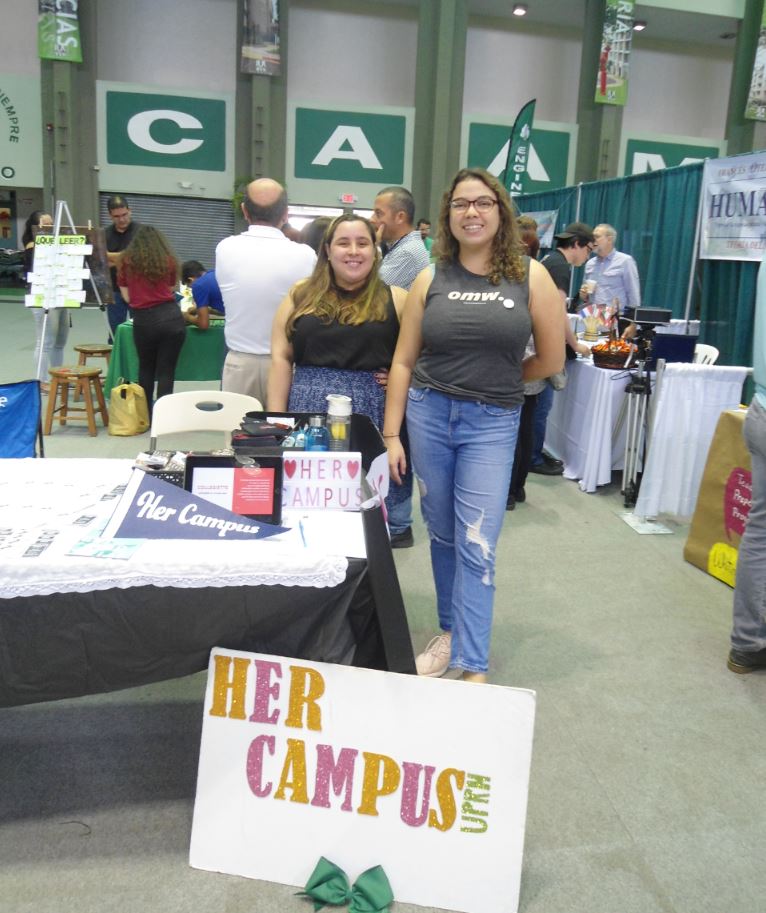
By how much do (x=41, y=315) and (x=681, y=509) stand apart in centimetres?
437

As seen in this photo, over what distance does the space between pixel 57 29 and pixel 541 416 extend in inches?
418

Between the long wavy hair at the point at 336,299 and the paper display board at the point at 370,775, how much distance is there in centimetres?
124

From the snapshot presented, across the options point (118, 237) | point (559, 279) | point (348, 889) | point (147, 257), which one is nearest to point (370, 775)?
point (348, 889)

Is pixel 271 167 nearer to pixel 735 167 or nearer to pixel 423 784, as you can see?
pixel 735 167

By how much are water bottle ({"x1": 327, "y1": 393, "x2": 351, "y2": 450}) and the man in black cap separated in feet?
8.26

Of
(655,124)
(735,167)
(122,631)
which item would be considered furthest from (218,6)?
(122,631)

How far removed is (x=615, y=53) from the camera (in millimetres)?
12617

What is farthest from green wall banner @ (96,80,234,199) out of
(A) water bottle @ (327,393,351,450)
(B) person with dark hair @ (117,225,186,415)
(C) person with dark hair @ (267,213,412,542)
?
(A) water bottle @ (327,393,351,450)

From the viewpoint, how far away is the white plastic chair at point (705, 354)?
4.15 m

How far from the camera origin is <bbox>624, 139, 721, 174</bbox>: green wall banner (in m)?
13.6

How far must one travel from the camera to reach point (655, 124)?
45.9ft

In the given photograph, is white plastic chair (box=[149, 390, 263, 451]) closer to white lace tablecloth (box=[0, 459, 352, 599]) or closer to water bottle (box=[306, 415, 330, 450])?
water bottle (box=[306, 415, 330, 450])

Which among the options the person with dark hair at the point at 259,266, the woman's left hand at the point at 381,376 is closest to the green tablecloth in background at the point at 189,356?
the person with dark hair at the point at 259,266

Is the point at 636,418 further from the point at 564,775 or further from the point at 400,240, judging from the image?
the point at 564,775
